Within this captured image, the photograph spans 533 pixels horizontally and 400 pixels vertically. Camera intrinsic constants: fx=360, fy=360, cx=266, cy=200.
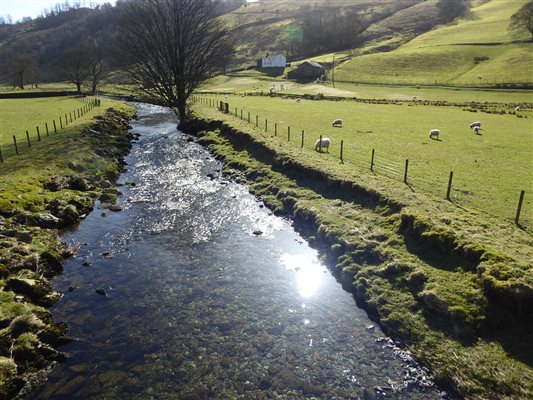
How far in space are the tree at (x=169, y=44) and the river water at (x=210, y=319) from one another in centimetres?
3515

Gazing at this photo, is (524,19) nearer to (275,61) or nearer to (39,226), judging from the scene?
(275,61)

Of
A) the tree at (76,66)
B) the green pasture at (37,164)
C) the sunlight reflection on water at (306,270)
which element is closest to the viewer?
the sunlight reflection on water at (306,270)

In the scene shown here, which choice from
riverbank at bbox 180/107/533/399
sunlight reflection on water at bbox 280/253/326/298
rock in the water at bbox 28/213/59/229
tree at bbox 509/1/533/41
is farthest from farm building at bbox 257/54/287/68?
sunlight reflection on water at bbox 280/253/326/298

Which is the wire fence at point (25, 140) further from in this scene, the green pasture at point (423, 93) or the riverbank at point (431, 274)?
the green pasture at point (423, 93)

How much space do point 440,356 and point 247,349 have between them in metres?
6.85

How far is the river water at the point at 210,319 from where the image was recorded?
11805mm

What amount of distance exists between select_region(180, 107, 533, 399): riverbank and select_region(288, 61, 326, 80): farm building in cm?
11848

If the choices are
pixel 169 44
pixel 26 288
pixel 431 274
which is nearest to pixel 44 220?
pixel 26 288

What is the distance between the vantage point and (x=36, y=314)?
1421cm

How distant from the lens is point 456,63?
123125mm

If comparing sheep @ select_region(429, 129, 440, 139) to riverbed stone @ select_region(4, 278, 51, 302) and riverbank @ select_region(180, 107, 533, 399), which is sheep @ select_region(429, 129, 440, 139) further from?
riverbed stone @ select_region(4, 278, 51, 302)

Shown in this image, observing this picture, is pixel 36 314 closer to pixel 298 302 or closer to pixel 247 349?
pixel 247 349

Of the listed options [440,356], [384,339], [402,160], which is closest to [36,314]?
[384,339]

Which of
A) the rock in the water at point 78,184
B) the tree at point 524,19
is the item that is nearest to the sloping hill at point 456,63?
the tree at point 524,19
